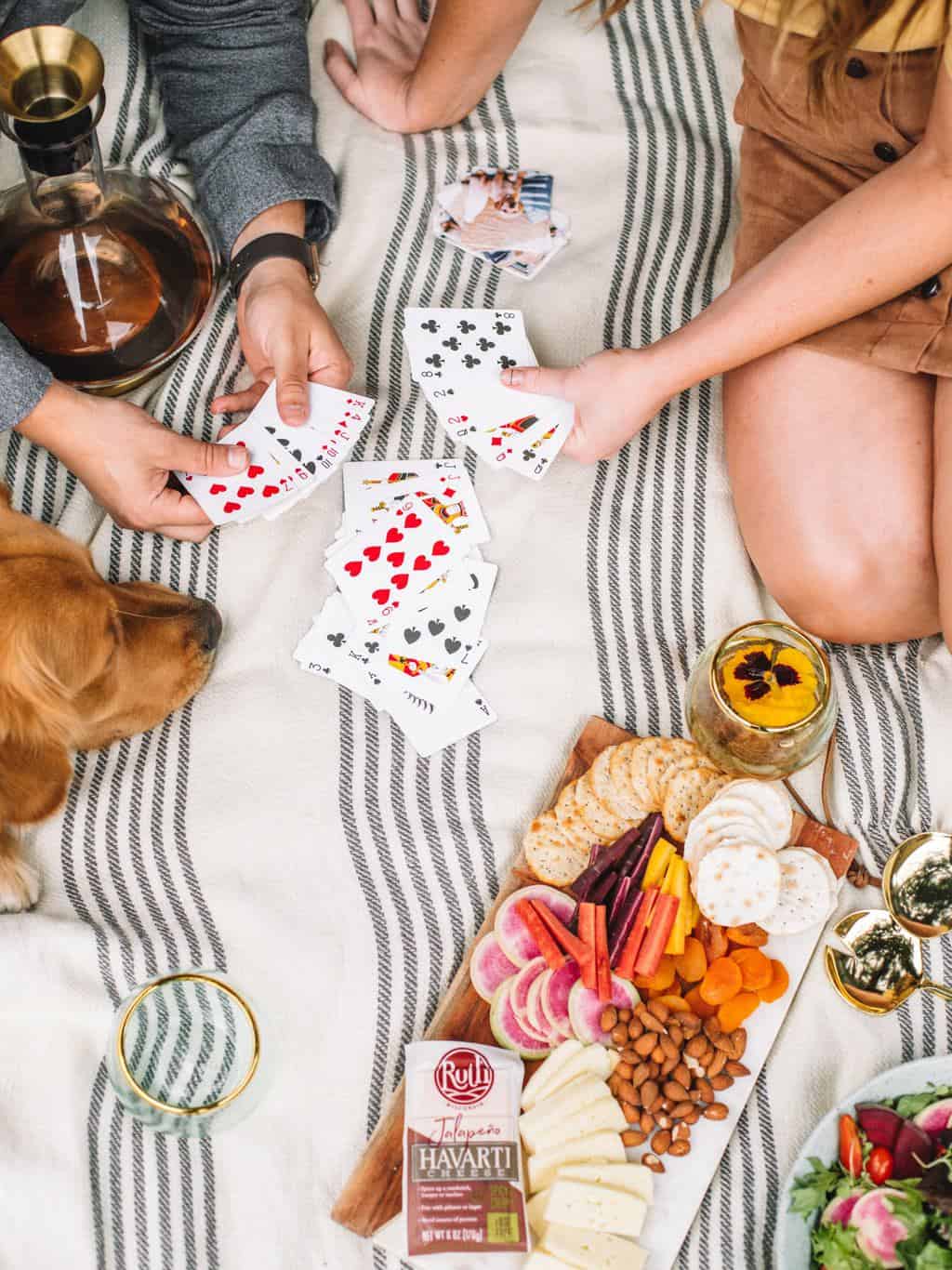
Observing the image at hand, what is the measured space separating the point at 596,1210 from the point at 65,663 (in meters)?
1.00

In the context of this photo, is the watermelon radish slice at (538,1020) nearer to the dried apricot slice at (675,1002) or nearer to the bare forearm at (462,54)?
the dried apricot slice at (675,1002)

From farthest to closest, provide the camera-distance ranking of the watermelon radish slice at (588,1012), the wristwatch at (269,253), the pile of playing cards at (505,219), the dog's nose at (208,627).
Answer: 1. the pile of playing cards at (505,219)
2. the wristwatch at (269,253)
3. the dog's nose at (208,627)
4. the watermelon radish slice at (588,1012)

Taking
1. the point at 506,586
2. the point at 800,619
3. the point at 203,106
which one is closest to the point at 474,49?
the point at 203,106

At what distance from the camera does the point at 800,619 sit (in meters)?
2.09

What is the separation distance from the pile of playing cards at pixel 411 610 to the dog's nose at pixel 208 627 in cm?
14

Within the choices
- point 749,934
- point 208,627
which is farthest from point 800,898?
point 208,627

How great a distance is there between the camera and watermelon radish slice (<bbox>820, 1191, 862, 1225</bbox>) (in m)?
1.57

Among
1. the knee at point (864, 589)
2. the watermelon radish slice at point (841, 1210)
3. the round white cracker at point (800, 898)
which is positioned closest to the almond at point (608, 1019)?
the round white cracker at point (800, 898)

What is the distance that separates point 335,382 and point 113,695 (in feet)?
2.29

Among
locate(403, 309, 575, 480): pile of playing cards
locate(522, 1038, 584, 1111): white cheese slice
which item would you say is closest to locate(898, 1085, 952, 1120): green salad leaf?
locate(522, 1038, 584, 1111): white cheese slice

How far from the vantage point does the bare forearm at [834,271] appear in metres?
1.78

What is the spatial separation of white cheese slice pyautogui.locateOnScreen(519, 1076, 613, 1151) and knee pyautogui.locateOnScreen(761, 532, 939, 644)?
862 mm

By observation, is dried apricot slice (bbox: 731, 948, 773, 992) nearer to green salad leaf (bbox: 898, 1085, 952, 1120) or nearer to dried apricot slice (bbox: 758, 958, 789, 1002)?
dried apricot slice (bbox: 758, 958, 789, 1002)

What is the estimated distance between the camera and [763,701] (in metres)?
1.74
